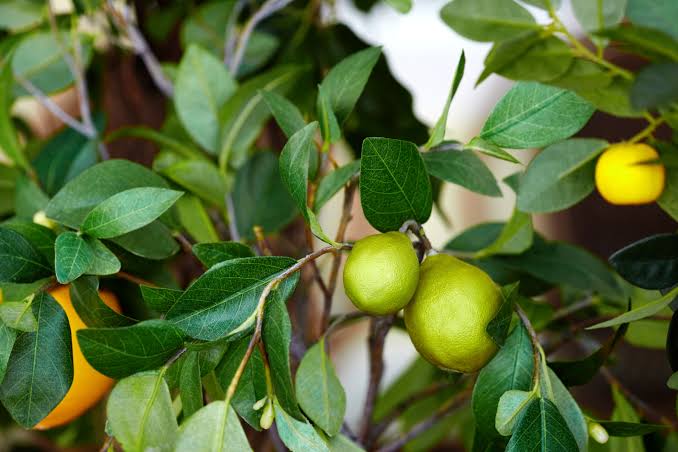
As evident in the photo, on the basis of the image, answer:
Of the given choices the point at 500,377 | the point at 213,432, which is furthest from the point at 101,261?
the point at 500,377

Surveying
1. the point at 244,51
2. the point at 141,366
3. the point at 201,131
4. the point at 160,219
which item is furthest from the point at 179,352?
the point at 244,51

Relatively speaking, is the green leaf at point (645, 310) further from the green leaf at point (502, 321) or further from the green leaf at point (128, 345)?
the green leaf at point (128, 345)

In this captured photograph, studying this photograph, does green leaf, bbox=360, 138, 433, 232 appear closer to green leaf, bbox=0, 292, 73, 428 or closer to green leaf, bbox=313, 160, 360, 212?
green leaf, bbox=313, 160, 360, 212

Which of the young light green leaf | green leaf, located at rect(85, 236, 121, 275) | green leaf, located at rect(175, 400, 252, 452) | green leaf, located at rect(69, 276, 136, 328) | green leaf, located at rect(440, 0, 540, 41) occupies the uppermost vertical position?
green leaf, located at rect(440, 0, 540, 41)

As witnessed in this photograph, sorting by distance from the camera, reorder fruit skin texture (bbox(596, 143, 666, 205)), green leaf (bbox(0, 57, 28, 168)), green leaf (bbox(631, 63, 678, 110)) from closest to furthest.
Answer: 1. green leaf (bbox(631, 63, 678, 110))
2. fruit skin texture (bbox(596, 143, 666, 205))
3. green leaf (bbox(0, 57, 28, 168))

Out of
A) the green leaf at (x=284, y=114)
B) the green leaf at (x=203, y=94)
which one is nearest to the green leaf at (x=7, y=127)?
the green leaf at (x=203, y=94)

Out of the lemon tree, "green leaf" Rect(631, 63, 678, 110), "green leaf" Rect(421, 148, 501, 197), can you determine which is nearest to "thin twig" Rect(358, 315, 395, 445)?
the lemon tree

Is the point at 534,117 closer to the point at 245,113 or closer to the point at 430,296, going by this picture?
the point at 430,296
